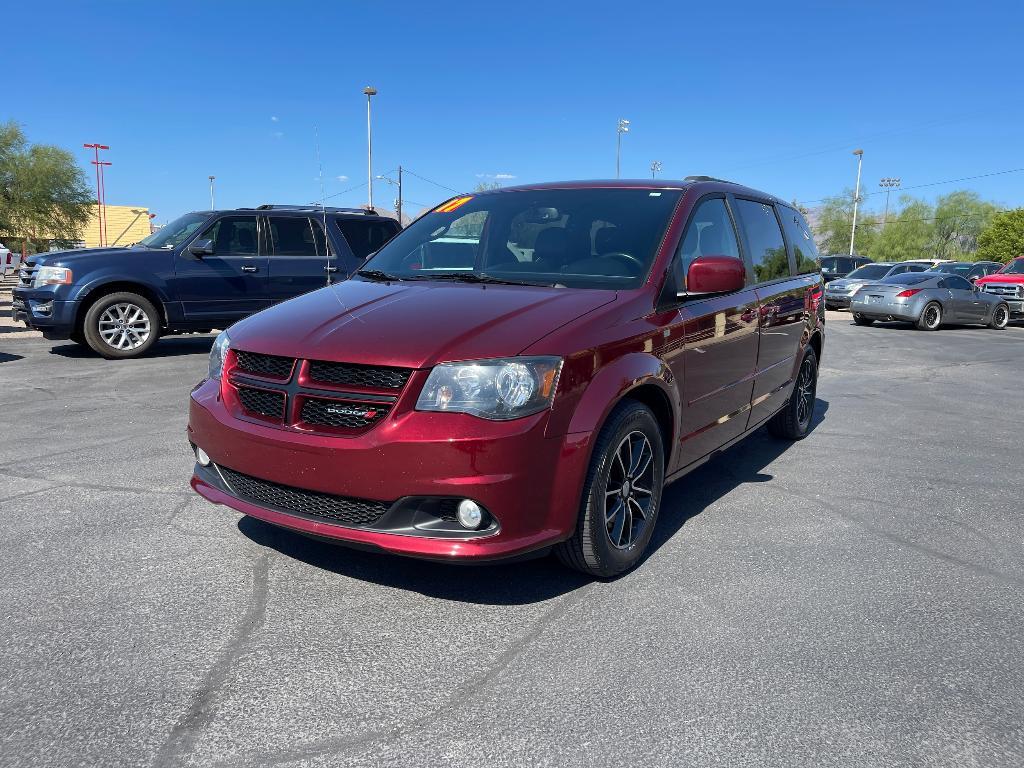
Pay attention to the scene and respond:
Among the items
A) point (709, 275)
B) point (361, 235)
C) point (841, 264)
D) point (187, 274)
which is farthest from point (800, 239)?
point (841, 264)

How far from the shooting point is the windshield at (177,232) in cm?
1016

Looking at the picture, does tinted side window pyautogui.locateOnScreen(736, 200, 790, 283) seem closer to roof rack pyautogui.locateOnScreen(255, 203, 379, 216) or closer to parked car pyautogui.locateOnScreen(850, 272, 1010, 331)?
roof rack pyautogui.locateOnScreen(255, 203, 379, 216)

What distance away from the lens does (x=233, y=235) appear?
33.7ft

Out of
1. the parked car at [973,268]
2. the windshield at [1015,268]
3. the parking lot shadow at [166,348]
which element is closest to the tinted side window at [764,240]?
the parking lot shadow at [166,348]

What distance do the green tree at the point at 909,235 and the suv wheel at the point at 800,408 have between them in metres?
91.7

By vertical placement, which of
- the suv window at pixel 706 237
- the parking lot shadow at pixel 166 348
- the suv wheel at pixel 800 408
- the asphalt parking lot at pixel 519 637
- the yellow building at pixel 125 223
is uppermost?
the yellow building at pixel 125 223

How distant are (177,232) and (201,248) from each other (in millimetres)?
688

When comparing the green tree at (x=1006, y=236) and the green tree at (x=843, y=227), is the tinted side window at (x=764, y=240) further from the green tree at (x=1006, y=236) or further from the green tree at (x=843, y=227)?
the green tree at (x=843, y=227)

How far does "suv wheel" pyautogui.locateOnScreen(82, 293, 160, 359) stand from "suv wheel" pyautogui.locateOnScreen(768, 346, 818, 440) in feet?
25.4

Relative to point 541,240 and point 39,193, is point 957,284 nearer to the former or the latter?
point 541,240

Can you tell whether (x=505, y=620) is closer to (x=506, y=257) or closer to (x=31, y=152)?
(x=506, y=257)

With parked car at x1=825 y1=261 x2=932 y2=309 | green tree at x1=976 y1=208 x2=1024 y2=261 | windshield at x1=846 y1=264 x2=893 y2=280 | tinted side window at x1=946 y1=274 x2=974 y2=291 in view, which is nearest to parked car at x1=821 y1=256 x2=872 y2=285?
parked car at x1=825 y1=261 x2=932 y2=309

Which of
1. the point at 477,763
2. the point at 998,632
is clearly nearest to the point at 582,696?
the point at 477,763

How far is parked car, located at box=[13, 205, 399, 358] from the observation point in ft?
31.6
